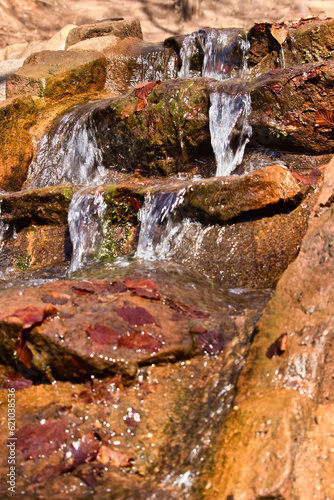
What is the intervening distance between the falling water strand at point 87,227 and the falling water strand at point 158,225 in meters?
0.51

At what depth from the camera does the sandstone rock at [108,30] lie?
1009 centimetres

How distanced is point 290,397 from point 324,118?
3670 millimetres

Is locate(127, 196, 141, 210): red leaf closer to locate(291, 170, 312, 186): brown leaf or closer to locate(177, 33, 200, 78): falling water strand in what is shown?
locate(291, 170, 312, 186): brown leaf

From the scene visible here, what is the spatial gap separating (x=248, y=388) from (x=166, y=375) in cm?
51

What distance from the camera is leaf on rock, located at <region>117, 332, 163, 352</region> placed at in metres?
2.55

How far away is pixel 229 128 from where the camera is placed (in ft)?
17.9

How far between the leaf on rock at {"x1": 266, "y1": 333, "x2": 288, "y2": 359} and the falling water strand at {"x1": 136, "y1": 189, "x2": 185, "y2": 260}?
7.37ft

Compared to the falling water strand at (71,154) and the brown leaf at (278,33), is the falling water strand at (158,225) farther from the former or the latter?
the brown leaf at (278,33)

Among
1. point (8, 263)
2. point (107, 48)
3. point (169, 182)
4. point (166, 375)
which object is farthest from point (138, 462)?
point (107, 48)

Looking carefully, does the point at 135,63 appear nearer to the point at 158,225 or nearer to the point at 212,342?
the point at 158,225

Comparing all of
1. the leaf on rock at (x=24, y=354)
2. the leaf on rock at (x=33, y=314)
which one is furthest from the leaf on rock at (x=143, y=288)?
the leaf on rock at (x=24, y=354)

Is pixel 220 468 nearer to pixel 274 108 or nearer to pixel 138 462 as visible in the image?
pixel 138 462

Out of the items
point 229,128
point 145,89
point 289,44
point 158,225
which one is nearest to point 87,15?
point 289,44

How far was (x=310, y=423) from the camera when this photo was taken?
1941 millimetres
